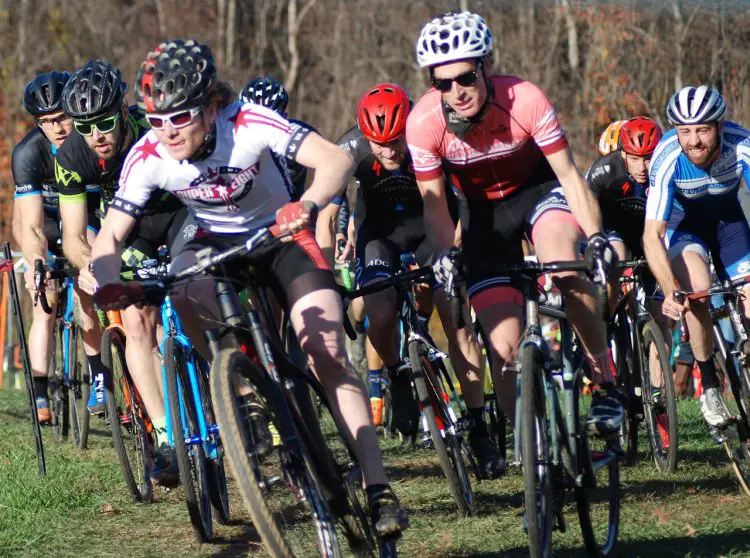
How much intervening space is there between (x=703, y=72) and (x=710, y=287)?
35.5ft

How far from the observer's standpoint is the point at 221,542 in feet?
20.0

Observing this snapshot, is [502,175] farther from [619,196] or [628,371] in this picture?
[619,196]

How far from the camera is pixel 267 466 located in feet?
14.3

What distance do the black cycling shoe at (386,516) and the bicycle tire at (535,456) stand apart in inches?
20.4

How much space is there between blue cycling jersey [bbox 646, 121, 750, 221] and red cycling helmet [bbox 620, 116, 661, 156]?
1277mm

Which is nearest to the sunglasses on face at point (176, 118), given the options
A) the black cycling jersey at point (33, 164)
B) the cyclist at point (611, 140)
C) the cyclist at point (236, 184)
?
the cyclist at point (236, 184)

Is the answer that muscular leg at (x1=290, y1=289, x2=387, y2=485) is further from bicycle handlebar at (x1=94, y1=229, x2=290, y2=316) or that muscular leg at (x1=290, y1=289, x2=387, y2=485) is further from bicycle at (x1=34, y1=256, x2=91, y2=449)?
bicycle at (x1=34, y1=256, x2=91, y2=449)

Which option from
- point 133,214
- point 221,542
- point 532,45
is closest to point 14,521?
point 221,542

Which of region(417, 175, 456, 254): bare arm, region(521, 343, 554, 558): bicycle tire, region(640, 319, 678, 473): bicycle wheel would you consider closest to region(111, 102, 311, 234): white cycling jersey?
region(417, 175, 456, 254): bare arm

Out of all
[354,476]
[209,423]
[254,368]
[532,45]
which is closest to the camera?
[254,368]

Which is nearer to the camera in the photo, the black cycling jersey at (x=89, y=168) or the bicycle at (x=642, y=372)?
the black cycling jersey at (x=89, y=168)

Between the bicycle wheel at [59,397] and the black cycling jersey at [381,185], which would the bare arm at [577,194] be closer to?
the black cycling jersey at [381,185]

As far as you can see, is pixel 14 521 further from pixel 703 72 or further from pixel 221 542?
pixel 703 72

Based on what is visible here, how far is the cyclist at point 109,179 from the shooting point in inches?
262
